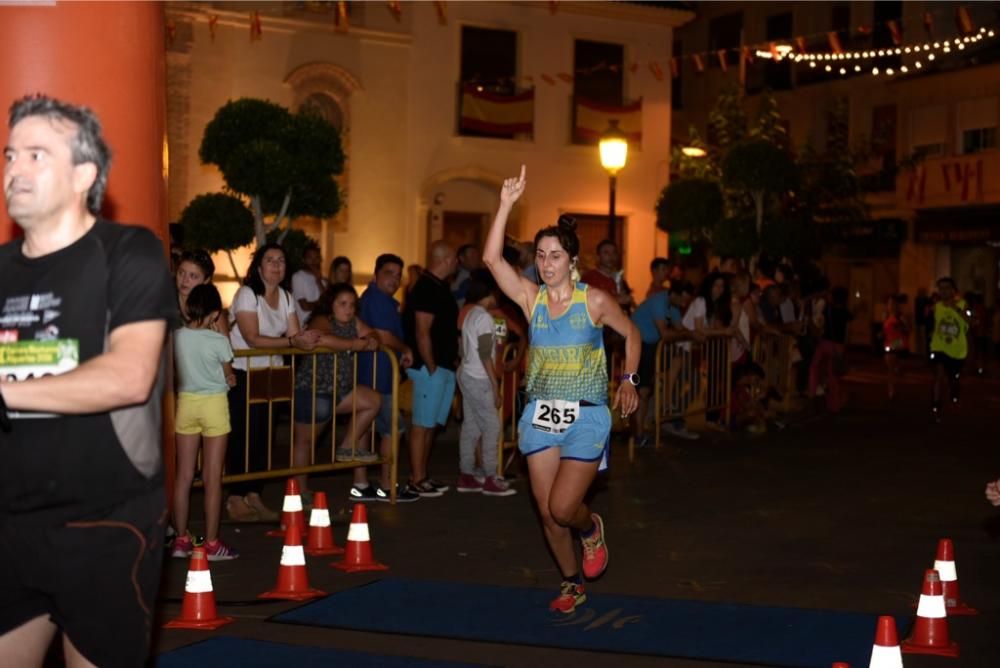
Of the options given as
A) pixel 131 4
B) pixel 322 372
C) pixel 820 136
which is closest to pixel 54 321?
pixel 131 4

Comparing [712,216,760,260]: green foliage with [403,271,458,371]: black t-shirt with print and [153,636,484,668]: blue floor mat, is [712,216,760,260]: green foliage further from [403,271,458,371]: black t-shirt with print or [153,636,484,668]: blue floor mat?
[153,636,484,668]: blue floor mat

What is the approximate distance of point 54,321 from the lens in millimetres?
3902

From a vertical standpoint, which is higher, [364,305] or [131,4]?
[131,4]

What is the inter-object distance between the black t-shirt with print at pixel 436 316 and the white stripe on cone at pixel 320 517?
9.37ft

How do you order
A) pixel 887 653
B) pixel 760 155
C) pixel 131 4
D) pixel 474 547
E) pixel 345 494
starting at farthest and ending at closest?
pixel 760 155
pixel 345 494
pixel 474 547
pixel 131 4
pixel 887 653

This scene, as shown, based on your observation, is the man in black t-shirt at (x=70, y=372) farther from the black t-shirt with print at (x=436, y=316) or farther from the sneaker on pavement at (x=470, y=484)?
the sneaker on pavement at (x=470, y=484)

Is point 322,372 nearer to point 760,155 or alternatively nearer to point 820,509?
point 820,509

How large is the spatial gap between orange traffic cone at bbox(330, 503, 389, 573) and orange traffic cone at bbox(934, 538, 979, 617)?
10.6 ft

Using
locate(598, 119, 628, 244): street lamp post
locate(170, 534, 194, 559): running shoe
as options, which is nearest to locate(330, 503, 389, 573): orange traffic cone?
locate(170, 534, 194, 559): running shoe

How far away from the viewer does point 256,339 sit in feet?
35.0

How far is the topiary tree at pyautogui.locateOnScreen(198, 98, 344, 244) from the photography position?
65.1 feet

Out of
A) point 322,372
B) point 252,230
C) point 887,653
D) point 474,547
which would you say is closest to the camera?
point 887,653

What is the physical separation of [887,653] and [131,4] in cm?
422

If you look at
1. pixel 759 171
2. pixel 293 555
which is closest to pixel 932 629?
pixel 293 555
